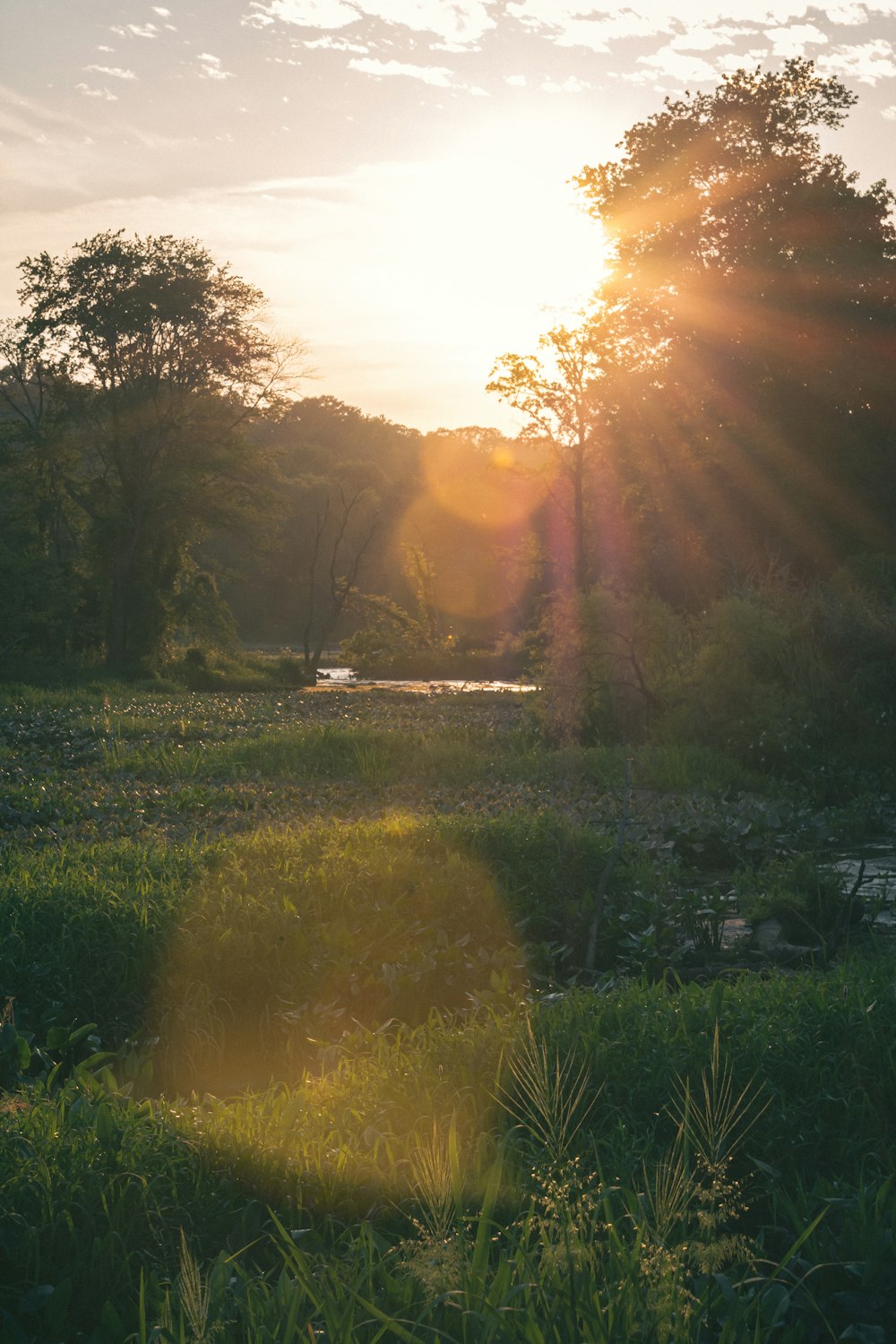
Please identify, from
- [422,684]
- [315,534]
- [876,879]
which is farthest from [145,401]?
[315,534]

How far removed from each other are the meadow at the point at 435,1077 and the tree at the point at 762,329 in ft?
64.1

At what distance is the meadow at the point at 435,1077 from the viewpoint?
3045 millimetres

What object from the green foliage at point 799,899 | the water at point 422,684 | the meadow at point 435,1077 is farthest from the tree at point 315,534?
the green foliage at point 799,899

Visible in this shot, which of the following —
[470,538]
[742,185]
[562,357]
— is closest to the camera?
[742,185]

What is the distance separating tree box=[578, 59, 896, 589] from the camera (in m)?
28.9

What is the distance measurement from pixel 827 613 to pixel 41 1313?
531 inches

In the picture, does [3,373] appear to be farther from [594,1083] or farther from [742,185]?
[594,1083]

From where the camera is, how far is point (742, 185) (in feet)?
100

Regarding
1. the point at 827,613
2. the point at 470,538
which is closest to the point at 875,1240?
the point at 827,613

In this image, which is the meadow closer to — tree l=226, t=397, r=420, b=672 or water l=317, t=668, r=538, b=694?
water l=317, t=668, r=538, b=694

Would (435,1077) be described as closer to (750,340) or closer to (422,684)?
(750,340)

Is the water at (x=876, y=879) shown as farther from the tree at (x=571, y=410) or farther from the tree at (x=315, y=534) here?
the tree at (x=315, y=534)

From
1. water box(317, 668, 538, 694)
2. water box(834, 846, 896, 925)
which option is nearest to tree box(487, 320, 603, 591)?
water box(317, 668, 538, 694)

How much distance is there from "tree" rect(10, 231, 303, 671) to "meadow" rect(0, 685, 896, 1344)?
79.6ft
